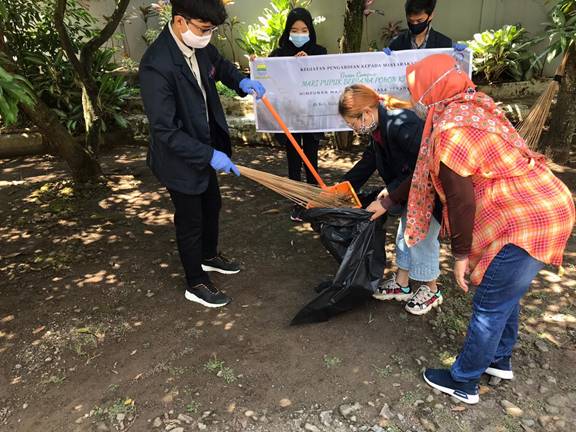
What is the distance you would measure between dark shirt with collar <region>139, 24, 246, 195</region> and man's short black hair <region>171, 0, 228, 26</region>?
0.55ft

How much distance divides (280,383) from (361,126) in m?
1.40

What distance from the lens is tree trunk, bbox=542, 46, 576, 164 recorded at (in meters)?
4.66

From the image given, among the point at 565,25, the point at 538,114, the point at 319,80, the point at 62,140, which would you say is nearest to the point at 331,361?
the point at 319,80

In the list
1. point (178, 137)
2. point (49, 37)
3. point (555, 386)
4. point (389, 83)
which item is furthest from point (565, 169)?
point (49, 37)

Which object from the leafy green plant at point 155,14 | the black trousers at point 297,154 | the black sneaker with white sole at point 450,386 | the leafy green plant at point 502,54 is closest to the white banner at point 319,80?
the black trousers at point 297,154

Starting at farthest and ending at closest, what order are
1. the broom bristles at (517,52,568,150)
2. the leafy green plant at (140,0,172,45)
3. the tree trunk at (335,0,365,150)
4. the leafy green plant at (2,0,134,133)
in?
the leafy green plant at (140,0,172,45), the leafy green plant at (2,0,134,133), the tree trunk at (335,0,365,150), the broom bristles at (517,52,568,150)

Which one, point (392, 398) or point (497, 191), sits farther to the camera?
point (392, 398)

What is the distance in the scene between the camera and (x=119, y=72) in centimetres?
695

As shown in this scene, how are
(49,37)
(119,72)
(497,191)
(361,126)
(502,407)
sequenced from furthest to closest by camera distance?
(119,72)
(49,37)
(361,126)
(502,407)
(497,191)

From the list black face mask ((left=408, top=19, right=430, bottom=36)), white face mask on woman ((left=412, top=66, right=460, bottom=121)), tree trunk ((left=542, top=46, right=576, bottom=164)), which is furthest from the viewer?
tree trunk ((left=542, top=46, right=576, bottom=164))

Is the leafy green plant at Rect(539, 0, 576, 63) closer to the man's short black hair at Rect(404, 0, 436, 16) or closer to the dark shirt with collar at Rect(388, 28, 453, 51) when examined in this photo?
the dark shirt with collar at Rect(388, 28, 453, 51)

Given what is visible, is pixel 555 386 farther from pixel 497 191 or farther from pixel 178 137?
pixel 178 137

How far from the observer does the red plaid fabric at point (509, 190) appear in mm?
1693

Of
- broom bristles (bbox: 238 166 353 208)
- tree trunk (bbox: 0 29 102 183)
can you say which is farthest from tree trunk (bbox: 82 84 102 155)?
broom bristles (bbox: 238 166 353 208)
